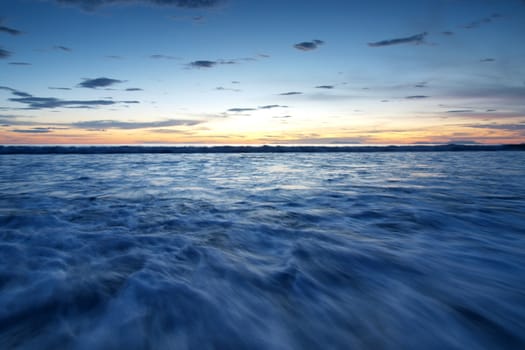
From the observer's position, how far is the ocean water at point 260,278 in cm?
172

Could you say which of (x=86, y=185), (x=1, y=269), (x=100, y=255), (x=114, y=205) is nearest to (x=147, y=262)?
(x=100, y=255)

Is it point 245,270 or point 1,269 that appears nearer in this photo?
point 1,269

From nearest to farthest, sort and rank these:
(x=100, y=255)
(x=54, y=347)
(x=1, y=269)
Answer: (x=54, y=347), (x=1, y=269), (x=100, y=255)

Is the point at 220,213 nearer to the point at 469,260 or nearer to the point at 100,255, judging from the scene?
the point at 100,255

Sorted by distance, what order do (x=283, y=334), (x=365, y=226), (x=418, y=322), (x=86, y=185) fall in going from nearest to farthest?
1. (x=283, y=334)
2. (x=418, y=322)
3. (x=365, y=226)
4. (x=86, y=185)

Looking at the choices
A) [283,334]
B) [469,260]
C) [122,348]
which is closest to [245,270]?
[283,334]

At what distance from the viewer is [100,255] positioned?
8.91 feet

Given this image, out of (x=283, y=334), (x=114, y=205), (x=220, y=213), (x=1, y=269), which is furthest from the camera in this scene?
(x=114, y=205)

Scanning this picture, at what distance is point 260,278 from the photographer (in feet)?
7.83

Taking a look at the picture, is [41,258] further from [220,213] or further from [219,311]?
[220,213]

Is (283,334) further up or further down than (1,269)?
further down

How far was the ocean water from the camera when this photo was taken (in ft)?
5.64

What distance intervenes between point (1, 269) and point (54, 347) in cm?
139

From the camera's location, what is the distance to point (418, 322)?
185cm
